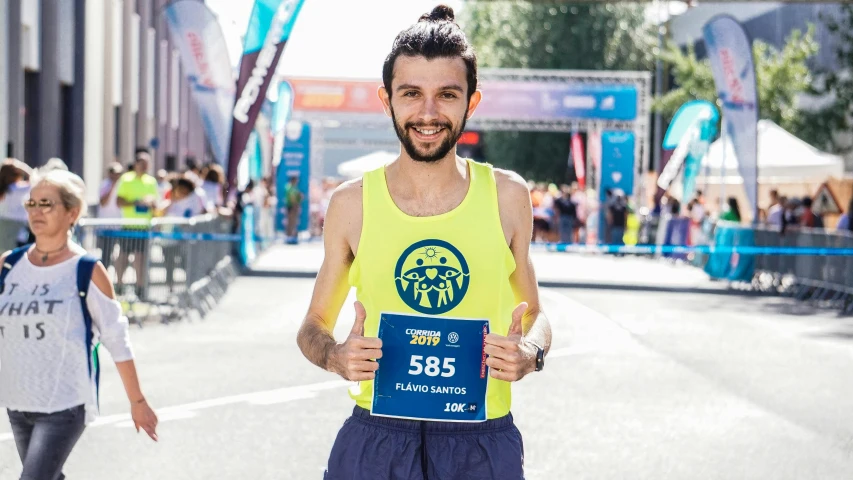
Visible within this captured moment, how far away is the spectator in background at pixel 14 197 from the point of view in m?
14.2

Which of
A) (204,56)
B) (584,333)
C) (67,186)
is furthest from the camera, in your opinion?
(204,56)

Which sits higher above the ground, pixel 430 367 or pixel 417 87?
pixel 417 87

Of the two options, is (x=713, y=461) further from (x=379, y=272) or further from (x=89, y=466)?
(x=379, y=272)

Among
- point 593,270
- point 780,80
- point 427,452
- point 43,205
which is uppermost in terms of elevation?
point 780,80

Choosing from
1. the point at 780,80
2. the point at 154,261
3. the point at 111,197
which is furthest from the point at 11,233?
the point at 780,80

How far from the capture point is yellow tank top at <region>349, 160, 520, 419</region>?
11.1 ft

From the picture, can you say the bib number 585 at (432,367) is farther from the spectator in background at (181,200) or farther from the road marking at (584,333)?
the spectator in background at (181,200)

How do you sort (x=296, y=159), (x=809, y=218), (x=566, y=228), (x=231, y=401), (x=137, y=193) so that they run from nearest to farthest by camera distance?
(x=231, y=401) < (x=137, y=193) < (x=809, y=218) < (x=566, y=228) < (x=296, y=159)

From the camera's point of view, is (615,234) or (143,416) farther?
(615,234)

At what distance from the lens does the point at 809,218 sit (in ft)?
77.6

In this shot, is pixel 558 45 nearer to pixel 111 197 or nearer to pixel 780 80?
pixel 780 80

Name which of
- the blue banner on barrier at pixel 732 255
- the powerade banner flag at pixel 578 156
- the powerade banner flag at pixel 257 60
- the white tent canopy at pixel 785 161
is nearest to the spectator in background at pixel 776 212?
the blue banner on barrier at pixel 732 255

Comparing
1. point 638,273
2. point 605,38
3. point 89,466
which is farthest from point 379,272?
point 605,38

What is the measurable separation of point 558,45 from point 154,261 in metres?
46.4
